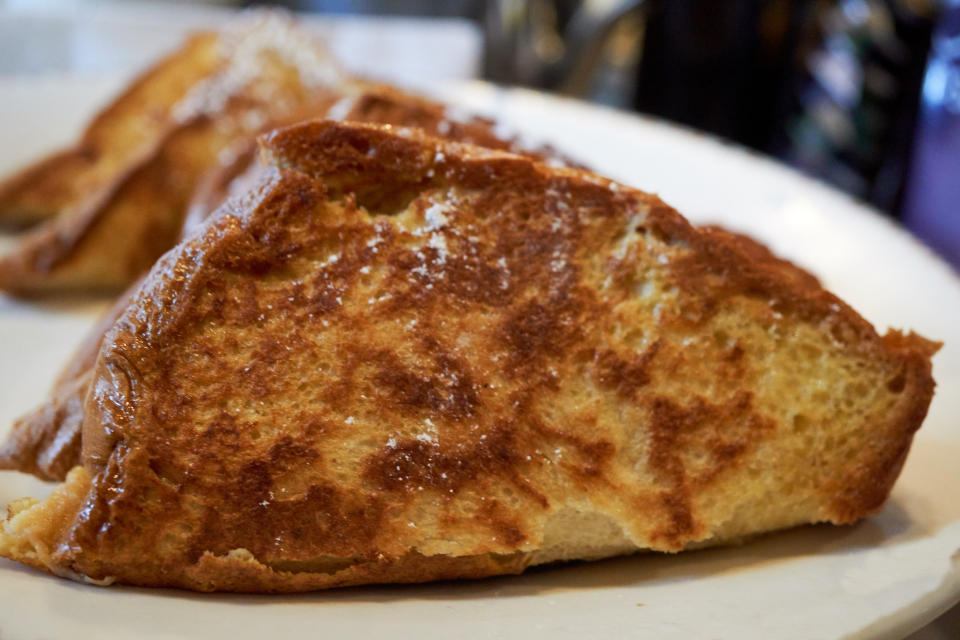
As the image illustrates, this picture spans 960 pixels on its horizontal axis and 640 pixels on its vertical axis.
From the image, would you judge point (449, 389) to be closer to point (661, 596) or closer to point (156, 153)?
point (661, 596)

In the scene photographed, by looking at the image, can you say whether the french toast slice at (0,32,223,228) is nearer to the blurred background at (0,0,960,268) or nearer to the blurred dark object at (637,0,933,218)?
the blurred background at (0,0,960,268)

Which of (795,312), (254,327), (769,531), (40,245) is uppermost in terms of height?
(795,312)

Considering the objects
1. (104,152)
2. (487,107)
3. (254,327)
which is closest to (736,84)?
(487,107)

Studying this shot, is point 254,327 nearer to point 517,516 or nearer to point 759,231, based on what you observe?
point 517,516

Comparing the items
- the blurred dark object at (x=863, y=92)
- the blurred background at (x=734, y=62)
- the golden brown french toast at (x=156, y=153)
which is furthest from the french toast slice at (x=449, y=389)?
the blurred dark object at (x=863, y=92)

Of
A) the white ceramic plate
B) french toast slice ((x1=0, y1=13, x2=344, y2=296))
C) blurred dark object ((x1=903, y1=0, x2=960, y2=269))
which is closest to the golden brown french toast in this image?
french toast slice ((x1=0, y1=13, x2=344, y2=296))

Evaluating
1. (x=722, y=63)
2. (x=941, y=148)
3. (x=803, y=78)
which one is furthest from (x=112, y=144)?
(x=803, y=78)

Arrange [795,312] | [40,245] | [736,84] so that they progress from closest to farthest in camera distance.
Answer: [795,312], [40,245], [736,84]

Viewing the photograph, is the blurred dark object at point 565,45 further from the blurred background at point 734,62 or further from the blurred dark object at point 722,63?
the blurred dark object at point 722,63
